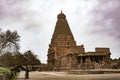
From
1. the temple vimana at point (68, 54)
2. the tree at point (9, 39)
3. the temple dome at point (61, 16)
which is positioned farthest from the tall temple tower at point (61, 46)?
the tree at point (9, 39)

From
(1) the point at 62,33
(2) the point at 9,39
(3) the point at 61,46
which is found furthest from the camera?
(1) the point at 62,33

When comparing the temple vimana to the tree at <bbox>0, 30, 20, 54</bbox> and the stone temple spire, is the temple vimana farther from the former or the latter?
the tree at <bbox>0, 30, 20, 54</bbox>

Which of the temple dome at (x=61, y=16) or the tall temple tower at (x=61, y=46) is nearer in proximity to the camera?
the tall temple tower at (x=61, y=46)

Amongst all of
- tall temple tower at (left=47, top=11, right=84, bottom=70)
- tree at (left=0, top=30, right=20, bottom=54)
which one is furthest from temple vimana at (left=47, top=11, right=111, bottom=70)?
tree at (left=0, top=30, right=20, bottom=54)

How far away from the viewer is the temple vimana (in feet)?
297

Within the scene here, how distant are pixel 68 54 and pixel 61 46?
6.30m

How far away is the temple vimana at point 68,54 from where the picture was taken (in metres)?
90.4

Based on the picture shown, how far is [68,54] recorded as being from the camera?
96.3 meters

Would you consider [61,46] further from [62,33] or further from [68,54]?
[68,54]

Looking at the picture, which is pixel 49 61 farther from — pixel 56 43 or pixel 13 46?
pixel 13 46

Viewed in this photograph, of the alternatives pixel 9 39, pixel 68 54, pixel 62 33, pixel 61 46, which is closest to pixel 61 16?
pixel 62 33

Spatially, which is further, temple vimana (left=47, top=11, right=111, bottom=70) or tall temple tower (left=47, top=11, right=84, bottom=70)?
tall temple tower (left=47, top=11, right=84, bottom=70)

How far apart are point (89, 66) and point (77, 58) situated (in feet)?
31.2

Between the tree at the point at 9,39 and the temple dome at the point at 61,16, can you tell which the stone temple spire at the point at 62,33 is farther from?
the tree at the point at 9,39
